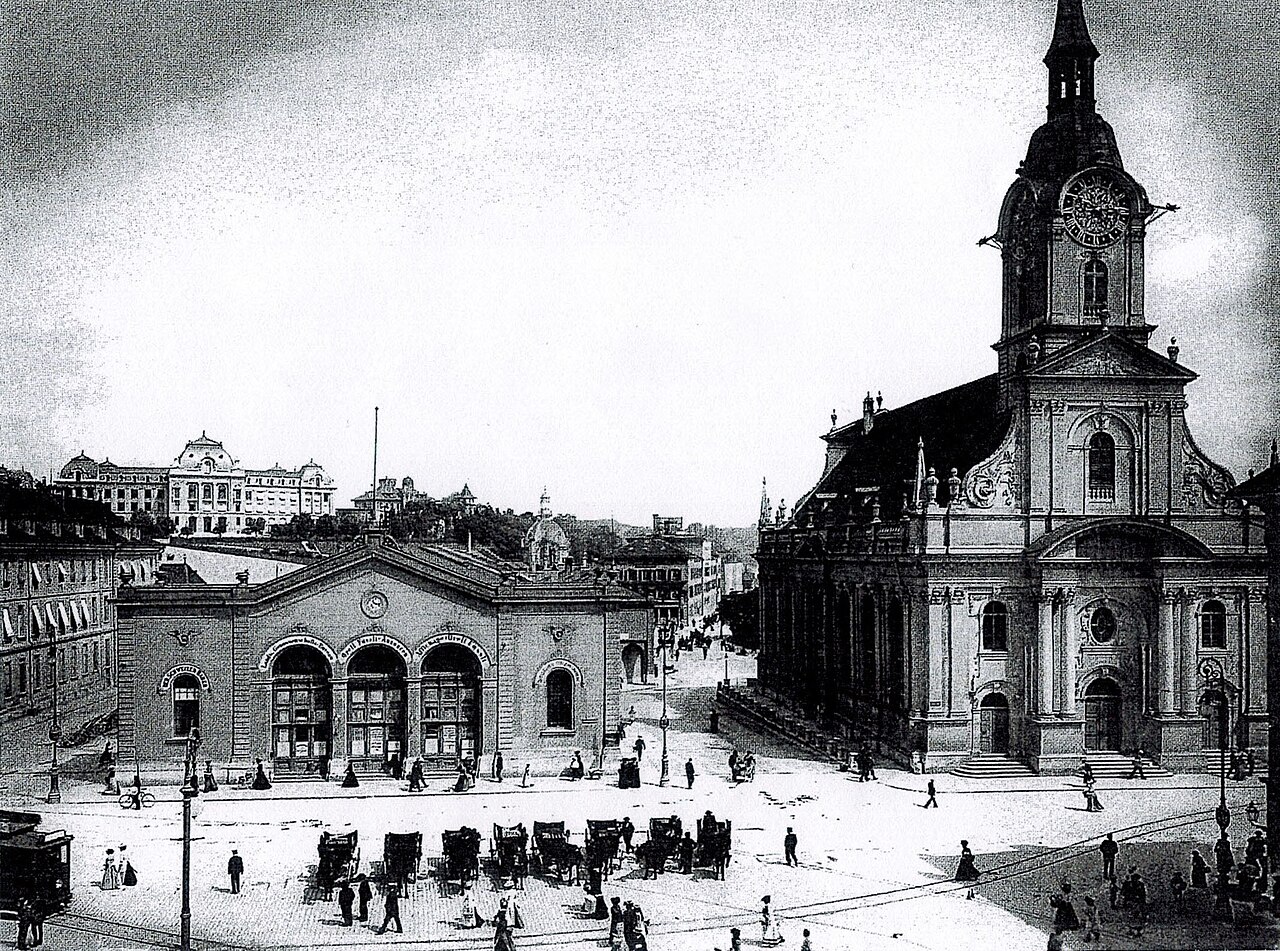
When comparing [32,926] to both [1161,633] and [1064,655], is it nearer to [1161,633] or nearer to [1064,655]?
[1064,655]

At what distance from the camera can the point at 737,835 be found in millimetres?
36531

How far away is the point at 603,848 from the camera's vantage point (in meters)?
31.5

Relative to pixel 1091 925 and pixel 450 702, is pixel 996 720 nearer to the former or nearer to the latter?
pixel 450 702

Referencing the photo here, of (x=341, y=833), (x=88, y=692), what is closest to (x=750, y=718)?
(x=341, y=833)

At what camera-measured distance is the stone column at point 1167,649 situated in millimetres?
47562

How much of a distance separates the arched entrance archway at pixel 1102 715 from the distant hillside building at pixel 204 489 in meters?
37.1

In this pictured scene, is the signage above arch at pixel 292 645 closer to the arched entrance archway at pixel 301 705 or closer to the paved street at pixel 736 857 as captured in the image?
the arched entrance archway at pixel 301 705

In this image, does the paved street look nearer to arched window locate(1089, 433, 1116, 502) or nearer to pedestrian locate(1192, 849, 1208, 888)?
pedestrian locate(1192, 849, 1208, 888)

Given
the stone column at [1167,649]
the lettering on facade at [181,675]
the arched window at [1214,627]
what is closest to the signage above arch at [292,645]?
the lettering on facade at [181,675]

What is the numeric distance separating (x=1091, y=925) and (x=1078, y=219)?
31835 mm

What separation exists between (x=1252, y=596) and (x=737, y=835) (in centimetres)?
2486

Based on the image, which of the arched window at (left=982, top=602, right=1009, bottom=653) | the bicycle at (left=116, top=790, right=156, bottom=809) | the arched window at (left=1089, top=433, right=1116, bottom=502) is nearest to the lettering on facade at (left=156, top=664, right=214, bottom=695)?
the bicycle at (left=116, top=790, right=156, bottom=809)

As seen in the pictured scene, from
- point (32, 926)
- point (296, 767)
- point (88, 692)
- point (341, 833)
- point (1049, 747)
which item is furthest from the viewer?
point (88, 692)

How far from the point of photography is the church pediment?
4794cm
